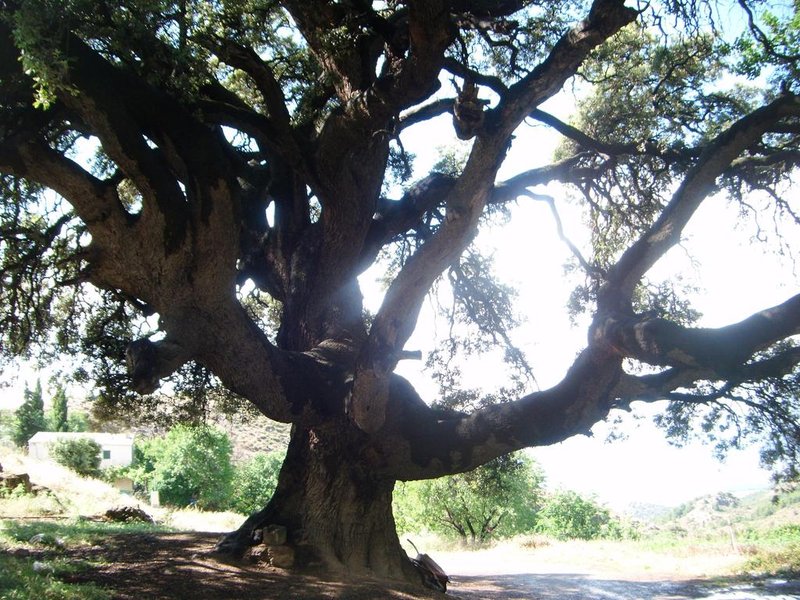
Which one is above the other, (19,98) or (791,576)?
(19,98)

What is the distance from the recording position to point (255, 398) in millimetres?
7023

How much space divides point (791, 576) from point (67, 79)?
12.8 m

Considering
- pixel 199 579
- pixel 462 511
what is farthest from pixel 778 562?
pixel 462 511

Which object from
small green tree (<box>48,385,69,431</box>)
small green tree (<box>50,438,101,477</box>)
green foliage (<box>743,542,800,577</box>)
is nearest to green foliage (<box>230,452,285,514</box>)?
small green tree (<box>50,438,101,477</box>)

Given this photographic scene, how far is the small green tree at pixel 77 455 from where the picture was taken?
3105 centimetres

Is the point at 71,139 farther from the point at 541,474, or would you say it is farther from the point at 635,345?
the point at 541,474

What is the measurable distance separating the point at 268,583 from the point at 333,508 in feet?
4.83

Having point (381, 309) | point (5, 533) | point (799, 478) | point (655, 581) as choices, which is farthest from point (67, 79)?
point (655, 581)

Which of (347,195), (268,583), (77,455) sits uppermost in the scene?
(347,195)

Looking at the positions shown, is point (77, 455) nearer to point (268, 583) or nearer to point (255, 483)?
point (255, 483)

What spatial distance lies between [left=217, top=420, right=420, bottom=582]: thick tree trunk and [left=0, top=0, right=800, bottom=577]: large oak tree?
A: 3 cm

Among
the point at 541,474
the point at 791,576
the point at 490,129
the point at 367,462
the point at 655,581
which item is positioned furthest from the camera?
the point at 541,474

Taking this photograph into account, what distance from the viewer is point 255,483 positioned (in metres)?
39.0

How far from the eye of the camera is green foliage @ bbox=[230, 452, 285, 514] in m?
36.7
